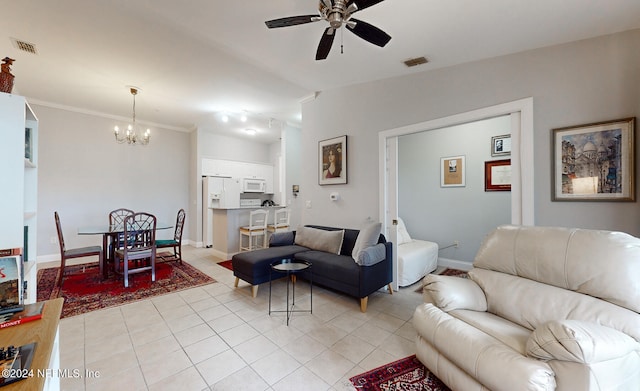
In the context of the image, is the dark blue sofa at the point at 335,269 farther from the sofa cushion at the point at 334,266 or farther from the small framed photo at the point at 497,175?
the small framed photo at the point at 497,175

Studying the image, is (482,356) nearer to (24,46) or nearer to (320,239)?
(320,239)

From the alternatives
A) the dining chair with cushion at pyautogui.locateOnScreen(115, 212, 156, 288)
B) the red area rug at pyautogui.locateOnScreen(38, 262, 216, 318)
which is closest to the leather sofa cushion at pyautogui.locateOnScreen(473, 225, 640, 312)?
the red area rug at pyautogui.locateOnScreen(38, 262, 216, 318)

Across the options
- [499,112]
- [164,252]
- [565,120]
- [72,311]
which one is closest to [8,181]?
[72,311]

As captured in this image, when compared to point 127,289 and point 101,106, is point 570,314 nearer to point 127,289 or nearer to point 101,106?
point 127,289

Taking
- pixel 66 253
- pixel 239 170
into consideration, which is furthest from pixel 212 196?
pixel 66 253

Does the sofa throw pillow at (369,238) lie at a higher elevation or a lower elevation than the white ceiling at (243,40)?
lower

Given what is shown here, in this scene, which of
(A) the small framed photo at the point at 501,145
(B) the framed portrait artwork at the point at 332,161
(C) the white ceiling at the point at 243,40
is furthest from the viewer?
(B) the framed portrait artwork at the point at 332,161

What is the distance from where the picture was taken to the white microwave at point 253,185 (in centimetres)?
695

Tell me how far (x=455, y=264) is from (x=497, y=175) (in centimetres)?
158

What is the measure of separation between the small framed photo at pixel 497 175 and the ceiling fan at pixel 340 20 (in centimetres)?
292

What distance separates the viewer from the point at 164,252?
533cm

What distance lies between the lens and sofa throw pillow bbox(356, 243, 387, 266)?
8.67 feet

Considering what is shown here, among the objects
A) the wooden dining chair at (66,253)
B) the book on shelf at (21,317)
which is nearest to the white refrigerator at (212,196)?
the wooden dining chair at (66,253)

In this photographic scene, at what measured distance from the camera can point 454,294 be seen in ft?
5.67
